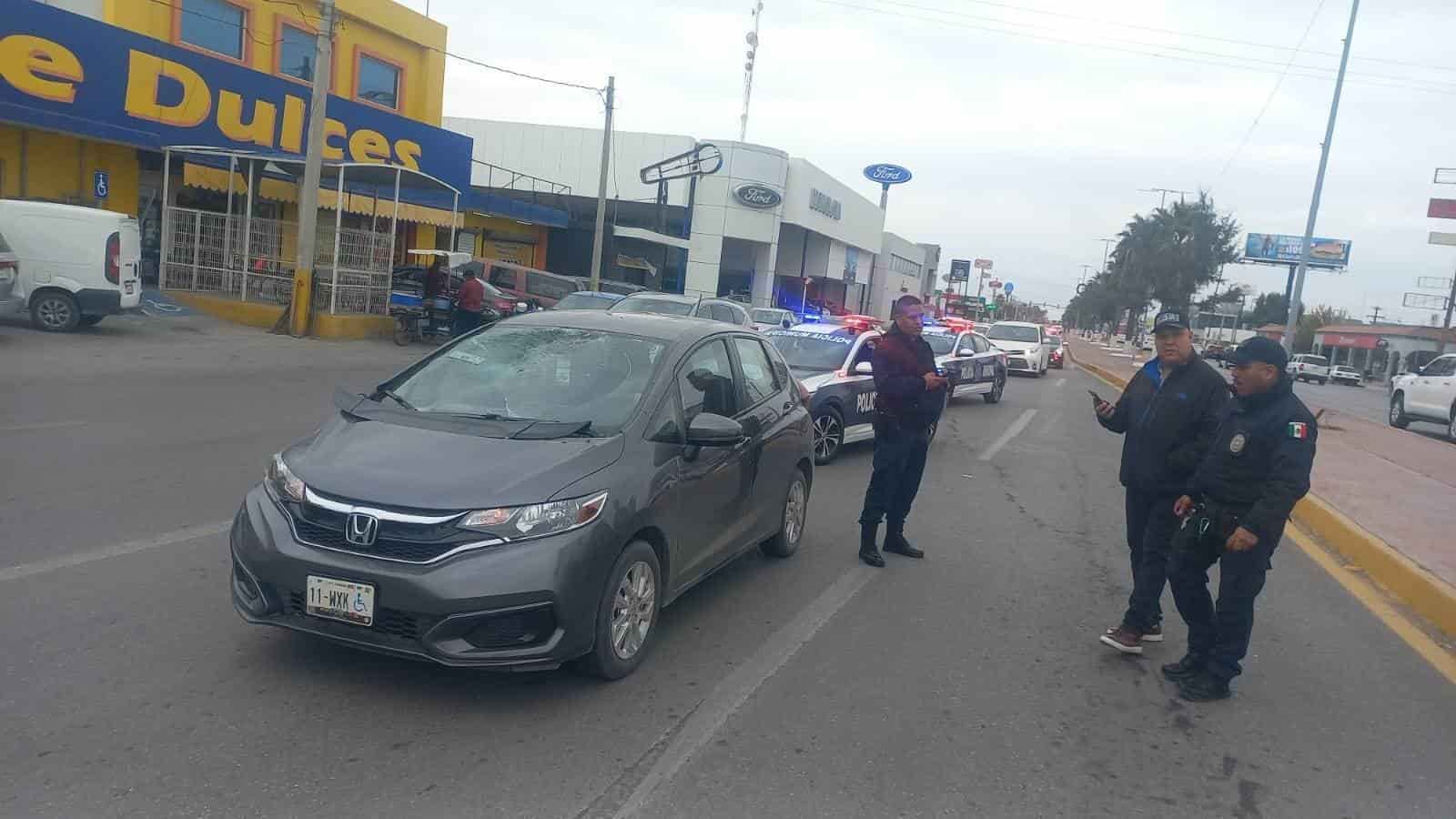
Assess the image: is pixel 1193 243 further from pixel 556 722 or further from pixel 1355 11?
pixel 556 722

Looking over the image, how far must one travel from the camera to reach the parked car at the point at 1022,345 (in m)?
28.6

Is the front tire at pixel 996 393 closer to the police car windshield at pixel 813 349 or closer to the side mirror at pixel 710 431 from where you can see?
the police car windshield at pixel 813 349

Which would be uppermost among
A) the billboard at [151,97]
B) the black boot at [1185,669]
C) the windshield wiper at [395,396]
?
the billboard at [151,97]

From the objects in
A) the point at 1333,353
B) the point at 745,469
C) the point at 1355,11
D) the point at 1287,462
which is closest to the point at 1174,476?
the point at 1287,462

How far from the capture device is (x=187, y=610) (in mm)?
4957

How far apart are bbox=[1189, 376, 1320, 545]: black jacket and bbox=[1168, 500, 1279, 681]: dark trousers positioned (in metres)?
0.10

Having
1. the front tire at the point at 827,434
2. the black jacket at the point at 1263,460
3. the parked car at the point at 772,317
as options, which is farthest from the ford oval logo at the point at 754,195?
the black jacket at the point at 1263,460

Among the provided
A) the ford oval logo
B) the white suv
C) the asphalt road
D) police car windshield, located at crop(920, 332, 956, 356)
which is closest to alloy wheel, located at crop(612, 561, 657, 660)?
the asphalt road

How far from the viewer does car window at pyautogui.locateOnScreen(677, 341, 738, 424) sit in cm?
524

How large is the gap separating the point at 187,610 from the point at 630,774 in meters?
2.55

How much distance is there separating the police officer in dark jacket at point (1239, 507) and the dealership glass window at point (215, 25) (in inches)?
1006

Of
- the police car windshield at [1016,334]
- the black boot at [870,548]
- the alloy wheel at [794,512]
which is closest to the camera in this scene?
the alloy wheel at [794,512]

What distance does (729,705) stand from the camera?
174 inches

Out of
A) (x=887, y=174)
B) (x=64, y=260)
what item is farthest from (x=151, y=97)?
(x=887, y=174)
